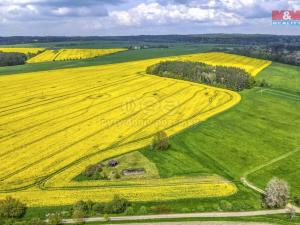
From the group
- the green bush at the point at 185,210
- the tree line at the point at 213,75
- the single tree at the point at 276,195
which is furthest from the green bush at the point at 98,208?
the tree line at the point at 213,75

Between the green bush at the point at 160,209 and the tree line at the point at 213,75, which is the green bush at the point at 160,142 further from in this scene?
the tree line at the point at 213,75

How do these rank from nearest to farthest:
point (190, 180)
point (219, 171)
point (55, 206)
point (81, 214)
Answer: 1. point (81, 214)
2. point (55, 206)
3. point (190, 180)
4. point (219, 171)

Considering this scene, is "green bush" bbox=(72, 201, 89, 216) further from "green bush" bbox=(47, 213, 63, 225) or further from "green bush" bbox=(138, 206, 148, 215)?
"green bush" bbox=(138, 206, 148, 215)

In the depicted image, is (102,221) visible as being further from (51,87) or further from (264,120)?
(51,87)

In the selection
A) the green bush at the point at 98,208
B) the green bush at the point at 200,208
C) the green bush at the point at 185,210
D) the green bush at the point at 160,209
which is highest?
the green bush at the point at 98,208

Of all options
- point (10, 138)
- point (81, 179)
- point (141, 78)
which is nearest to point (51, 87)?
point (141, 78)

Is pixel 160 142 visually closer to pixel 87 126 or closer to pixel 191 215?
pixel 87 126

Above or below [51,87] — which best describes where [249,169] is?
below
